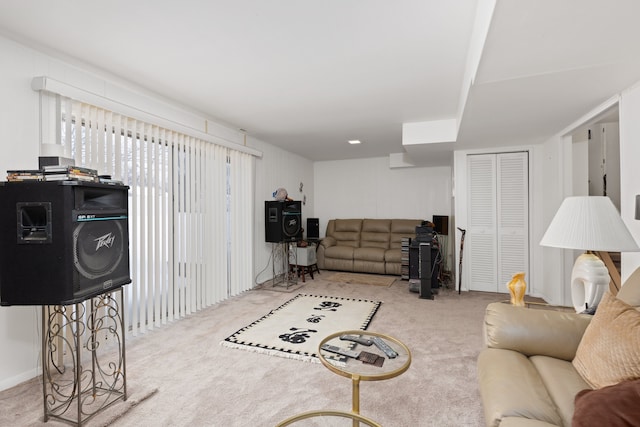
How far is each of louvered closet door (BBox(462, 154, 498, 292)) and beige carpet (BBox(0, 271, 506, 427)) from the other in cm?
161

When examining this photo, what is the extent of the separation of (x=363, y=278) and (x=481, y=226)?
2.05 m

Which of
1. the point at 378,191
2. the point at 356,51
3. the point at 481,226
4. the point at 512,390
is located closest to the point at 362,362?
the point at 512,390

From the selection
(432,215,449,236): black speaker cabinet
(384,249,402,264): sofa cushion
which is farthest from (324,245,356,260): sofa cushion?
(432,215,449,236): black speaker cabinet

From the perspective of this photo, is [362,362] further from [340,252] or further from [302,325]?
[340,252]

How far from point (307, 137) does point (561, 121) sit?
10.4ft

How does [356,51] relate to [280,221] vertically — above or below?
above

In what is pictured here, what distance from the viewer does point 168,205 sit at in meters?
3.26

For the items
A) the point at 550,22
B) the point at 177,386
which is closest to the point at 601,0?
the point at 550,22

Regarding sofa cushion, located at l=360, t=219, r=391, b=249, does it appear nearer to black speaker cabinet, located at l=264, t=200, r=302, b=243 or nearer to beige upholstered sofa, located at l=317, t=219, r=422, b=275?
beige upholstered sofa, located at l=317, t=219, r=422, b=275

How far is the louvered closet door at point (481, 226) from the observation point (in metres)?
4.59

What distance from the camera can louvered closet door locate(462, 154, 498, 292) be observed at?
4.59 metres

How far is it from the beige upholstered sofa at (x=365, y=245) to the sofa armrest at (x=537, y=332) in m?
3.83

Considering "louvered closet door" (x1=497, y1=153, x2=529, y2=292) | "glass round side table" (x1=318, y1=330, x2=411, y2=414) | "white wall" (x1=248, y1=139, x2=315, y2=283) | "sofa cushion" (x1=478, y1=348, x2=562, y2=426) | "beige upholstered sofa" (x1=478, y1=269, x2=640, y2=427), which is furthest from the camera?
"white wall" (x1=248, y1=139, x2=315, y2=283)

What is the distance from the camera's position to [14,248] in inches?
62.8
